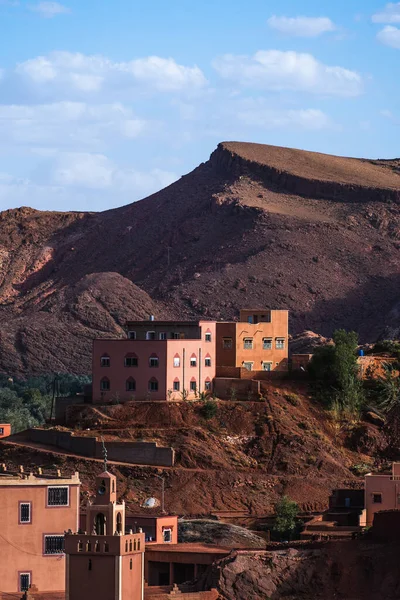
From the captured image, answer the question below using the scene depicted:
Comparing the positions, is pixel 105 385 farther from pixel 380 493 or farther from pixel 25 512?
pixel 25 512

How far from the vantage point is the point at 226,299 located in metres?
194

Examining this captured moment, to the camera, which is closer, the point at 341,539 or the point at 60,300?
the point at 341,539

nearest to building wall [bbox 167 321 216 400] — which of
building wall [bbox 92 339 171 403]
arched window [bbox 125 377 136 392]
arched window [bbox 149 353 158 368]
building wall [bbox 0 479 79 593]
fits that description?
building wall [bbox 92 339 171 403]

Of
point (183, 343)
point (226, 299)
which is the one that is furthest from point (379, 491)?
point (226, 299)

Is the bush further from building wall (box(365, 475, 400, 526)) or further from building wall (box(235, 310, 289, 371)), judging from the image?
building wall (box(365, 475, 400, 526))

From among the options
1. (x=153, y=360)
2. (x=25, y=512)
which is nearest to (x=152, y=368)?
(x=153, y=360)

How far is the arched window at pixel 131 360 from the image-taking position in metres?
104

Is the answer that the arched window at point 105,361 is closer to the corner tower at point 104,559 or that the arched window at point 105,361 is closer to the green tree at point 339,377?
the green tree at point 339,377

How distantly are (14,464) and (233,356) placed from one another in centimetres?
1567

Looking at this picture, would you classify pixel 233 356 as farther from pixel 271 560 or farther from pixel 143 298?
pixel 143 298

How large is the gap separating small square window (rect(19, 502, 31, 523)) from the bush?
31.2 metres

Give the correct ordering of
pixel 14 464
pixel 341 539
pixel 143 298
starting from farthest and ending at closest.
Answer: pixel 143 298, pixel 14 464, pixel 341 539

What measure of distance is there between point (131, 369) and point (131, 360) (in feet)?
1.61

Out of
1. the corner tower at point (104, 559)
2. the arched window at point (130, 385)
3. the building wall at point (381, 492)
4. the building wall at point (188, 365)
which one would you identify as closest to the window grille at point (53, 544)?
the corner tower at point (104, 559)
